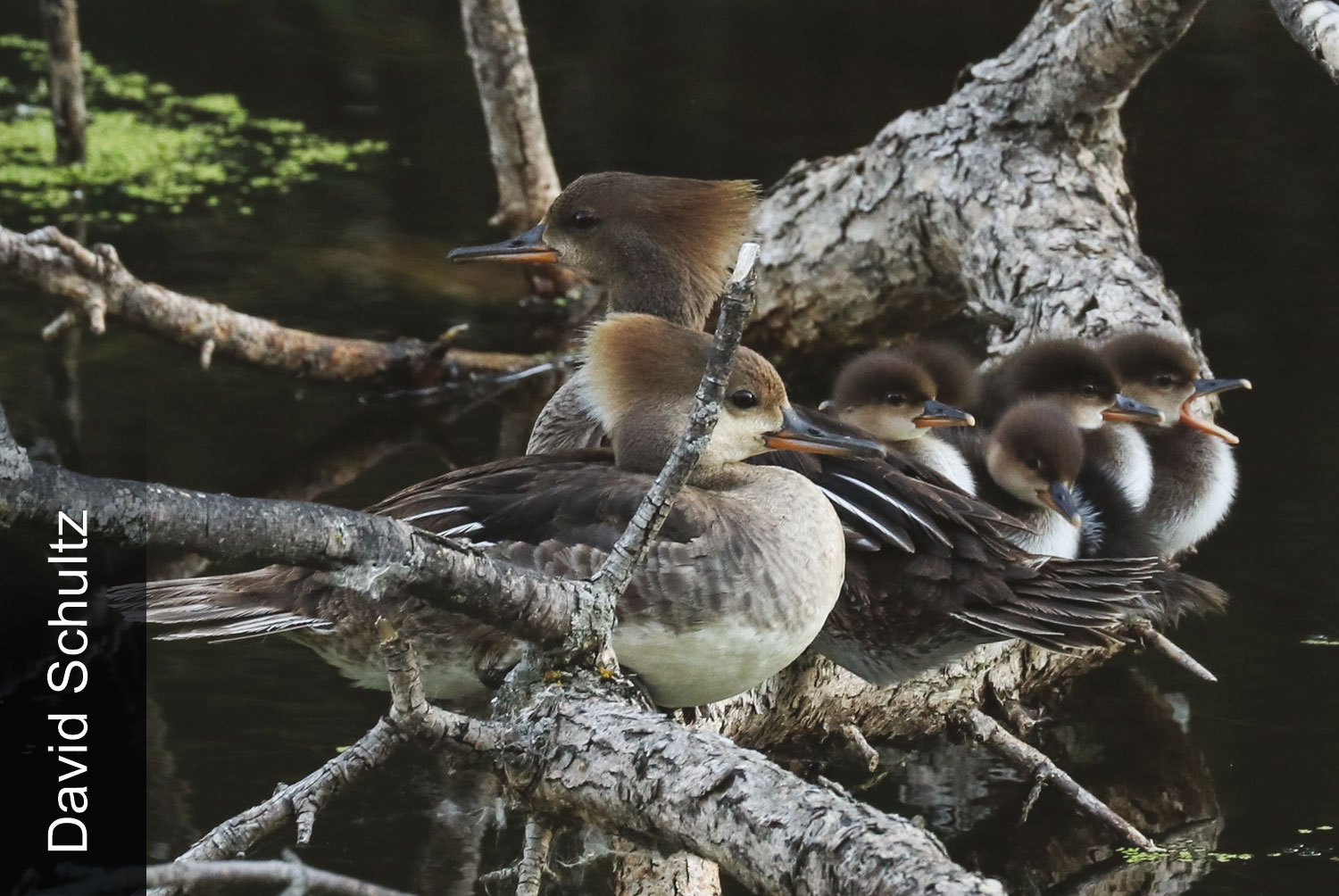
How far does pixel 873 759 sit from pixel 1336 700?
1311mm

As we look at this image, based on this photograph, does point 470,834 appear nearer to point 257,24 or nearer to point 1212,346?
point 1212,346

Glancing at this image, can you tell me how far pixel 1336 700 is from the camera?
401 centimetres

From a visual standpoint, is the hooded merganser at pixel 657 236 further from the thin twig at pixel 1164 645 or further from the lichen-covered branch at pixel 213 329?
the lichen-covered branch at pixel 213 329

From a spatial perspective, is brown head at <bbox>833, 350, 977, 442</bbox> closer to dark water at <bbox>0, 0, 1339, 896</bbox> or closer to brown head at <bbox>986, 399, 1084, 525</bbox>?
brown head at <bbox>986, 399, 1084, 525</bbox>

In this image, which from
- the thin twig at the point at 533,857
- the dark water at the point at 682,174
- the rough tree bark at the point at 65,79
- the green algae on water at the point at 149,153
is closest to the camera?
the thin twig at the point at 533,857

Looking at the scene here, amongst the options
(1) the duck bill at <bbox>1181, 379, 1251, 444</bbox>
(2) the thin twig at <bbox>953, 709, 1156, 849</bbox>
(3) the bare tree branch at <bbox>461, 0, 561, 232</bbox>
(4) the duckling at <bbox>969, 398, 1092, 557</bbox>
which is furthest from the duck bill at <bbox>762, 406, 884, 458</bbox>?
(3) the bare tree branch at <bbox>461, 0, 561, 232</bbox>

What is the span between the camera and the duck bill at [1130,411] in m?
4.20

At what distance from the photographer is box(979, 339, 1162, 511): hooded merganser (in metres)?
4.15

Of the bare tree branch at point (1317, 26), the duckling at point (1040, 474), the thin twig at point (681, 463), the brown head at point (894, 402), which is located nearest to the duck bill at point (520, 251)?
the brown head at point (894, 402)

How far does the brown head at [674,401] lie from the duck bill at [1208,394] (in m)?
1.56

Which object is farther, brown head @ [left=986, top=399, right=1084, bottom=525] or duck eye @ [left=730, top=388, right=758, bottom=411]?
brown head @ [left=986, top=399, right=1084, bottom=525]

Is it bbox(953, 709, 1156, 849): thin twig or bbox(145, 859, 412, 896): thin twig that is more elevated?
bbox(145, 859, 412, 896): thin twig

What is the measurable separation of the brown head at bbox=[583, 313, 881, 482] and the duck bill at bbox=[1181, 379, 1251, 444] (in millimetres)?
1557

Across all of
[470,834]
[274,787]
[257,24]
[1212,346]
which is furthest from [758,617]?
[257,24]
